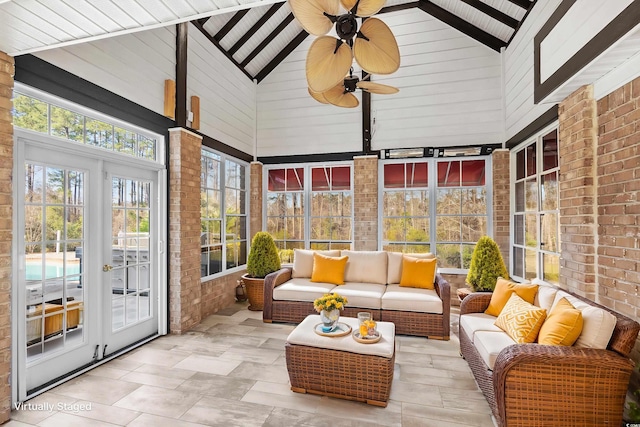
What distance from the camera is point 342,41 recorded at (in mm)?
2674

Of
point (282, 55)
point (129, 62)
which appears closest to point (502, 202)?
point (282, 55)

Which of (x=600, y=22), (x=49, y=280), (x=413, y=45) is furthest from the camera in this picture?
(x=413, y=45)

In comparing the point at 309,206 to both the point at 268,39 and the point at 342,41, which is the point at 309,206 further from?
the point at 342,41

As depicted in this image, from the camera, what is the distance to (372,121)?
19.5 ft

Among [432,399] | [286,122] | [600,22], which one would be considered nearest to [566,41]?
[600,22]

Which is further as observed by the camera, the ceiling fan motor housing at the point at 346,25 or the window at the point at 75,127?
the window at the point at 75,127

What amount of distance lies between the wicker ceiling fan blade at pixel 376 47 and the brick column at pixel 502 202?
351 cm

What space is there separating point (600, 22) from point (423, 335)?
3.56 m

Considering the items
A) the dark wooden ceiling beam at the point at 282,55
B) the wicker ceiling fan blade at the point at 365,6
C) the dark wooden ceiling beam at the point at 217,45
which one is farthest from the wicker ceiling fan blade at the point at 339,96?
the dark wooden ceiling beam at the point at 282,55

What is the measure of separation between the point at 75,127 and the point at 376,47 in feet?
9.67

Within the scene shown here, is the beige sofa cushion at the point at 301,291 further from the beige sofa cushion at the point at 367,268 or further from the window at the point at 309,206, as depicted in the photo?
the window at the point at 309,206

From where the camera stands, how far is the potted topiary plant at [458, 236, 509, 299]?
4.43 m

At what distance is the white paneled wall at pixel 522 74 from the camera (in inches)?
156

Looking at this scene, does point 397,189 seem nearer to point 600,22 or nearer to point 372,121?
point 372,121
